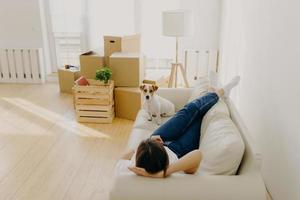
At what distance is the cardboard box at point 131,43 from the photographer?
Answer: 374cm

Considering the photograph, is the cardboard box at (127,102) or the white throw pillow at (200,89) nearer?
the white throw pillow at (200,89)

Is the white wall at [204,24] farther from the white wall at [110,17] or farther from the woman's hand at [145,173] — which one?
the woman's hand at [145,173]

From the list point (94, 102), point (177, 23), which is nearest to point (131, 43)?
point (177, 23)

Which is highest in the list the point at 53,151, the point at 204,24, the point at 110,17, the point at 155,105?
the point at 110,17

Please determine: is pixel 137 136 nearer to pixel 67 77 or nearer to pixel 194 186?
pixel 194 186

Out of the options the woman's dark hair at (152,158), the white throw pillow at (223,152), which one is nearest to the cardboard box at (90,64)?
the white throw pillow at (223,152)

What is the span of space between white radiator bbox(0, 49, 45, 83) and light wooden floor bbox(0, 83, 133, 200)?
32.4 inches

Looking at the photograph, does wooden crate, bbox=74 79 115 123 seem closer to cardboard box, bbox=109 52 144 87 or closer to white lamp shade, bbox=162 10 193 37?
cardboard box, bbox=109 52 144 87

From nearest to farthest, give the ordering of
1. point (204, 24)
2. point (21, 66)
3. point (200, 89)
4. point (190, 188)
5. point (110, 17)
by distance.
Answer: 1. point (190, 188)
2. point (200, 89)
3. point (204, 24)
4. point (110, 17)
5. point (21, 66)

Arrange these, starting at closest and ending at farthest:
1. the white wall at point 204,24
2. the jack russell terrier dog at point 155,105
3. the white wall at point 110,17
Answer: the jack russell terrier dog at point 155,105
the white wall at point 204,24
the white wall at point 110,17

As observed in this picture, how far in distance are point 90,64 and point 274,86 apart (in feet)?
7.46

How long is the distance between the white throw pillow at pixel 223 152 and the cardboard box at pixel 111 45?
2244 mm

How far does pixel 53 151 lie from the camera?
2.97m

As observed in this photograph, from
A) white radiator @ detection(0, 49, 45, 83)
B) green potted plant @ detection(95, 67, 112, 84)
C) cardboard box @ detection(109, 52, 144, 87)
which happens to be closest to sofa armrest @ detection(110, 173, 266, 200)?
green potted plant @ detection(95, 67, 112, 84)
